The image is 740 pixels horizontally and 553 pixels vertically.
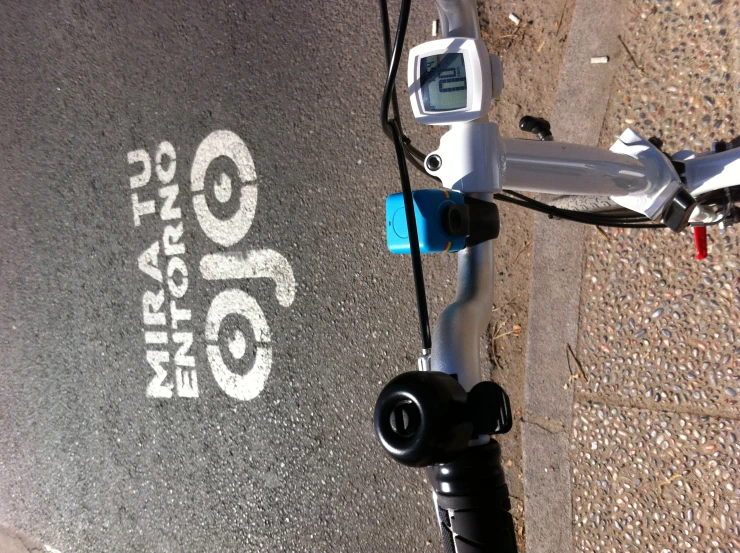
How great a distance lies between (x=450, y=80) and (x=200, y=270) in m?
2.51

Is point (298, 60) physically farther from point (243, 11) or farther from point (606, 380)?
point (606, 380)

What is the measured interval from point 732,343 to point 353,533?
1868 mm

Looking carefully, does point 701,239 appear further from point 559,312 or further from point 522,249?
point 522,249

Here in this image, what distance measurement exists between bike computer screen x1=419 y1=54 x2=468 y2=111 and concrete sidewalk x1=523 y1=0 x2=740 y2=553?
4.57 feet

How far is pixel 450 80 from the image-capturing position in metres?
1.10

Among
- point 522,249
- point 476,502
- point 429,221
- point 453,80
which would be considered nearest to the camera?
point 476,502

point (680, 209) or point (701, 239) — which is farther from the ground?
point (680, 209)

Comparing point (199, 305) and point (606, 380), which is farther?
point (199, 305)

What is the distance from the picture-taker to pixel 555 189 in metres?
1.18

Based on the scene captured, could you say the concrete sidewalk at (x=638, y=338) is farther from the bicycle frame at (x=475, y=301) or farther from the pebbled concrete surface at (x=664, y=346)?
the bicycle frame at (x=475, y=301)

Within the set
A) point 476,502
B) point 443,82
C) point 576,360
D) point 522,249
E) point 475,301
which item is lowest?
point 576,360

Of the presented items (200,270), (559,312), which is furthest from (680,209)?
(200,270)

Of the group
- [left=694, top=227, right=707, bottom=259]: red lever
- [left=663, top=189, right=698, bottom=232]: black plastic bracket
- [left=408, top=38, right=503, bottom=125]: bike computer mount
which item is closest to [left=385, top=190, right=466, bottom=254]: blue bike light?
[left=408, top=38, right=503, bottom=125]: bike computer mount

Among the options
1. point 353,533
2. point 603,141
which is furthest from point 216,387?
point 603,141
